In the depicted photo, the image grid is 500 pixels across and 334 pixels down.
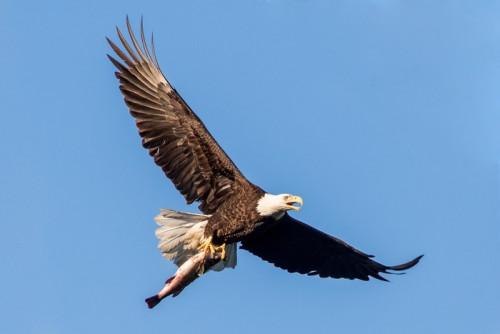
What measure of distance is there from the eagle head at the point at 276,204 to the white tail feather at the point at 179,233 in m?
0.80

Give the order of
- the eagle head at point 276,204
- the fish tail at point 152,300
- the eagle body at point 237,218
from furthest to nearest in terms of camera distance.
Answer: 1. the eagle body at point 237,218
2. the eagle head at point 276,204
3. the fish tail at point 152,300

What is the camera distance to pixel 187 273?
1307 cm

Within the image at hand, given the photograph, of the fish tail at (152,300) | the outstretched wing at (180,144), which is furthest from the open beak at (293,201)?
the fish tail at (152,300)

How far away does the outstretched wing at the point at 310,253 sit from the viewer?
47.2 ft

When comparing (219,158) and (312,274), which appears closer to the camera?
(219,158)

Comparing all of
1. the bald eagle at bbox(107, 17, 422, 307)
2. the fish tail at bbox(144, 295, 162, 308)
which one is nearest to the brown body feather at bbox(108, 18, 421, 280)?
the bald eagle at bbox(107, 17, 422, 307)

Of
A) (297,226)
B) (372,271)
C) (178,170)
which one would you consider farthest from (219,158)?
(372,271)

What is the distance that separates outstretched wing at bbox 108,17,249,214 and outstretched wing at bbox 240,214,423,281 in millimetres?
874

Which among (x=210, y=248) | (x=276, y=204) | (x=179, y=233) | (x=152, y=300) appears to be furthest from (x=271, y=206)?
(x=152, y=300)

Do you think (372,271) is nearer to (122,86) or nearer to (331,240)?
(331,240)

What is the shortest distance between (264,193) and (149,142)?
4.80 feet

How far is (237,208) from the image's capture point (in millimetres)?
13367

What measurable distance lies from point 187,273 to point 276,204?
4.08 feet

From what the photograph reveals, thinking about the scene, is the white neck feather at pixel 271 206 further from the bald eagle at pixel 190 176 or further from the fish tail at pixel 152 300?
the fish tail at pixel 152 300
